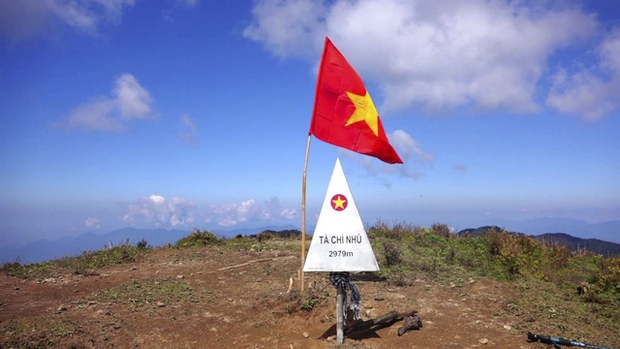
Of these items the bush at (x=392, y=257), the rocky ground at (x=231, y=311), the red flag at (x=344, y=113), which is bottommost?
the rocky ground at (x=231, y=311)

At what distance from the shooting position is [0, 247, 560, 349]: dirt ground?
24.6 ft

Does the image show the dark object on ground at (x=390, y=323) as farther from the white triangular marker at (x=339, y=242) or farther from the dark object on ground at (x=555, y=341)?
the dark object on ground at (x=555, y=341)

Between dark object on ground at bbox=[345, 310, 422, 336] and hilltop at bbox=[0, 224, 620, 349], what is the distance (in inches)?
4.5

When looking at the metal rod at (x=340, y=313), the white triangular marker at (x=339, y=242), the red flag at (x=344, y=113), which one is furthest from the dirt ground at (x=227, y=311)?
the red flag at (x=344, y=113)

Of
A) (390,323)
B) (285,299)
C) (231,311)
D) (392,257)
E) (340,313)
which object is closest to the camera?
(340,313)

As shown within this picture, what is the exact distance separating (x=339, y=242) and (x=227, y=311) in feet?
11.9

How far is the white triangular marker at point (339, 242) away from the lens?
6777mm

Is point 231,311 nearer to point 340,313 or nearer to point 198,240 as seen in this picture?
point 340,313

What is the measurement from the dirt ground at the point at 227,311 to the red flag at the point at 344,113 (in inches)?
135

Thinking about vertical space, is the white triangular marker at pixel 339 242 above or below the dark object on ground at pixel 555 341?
above

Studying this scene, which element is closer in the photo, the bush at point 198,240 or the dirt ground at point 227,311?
the dirt ground at point 227,311

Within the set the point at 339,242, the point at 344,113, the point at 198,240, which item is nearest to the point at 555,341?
the point at 339,242

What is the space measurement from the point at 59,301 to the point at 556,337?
399 inches

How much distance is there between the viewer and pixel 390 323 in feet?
26.8
